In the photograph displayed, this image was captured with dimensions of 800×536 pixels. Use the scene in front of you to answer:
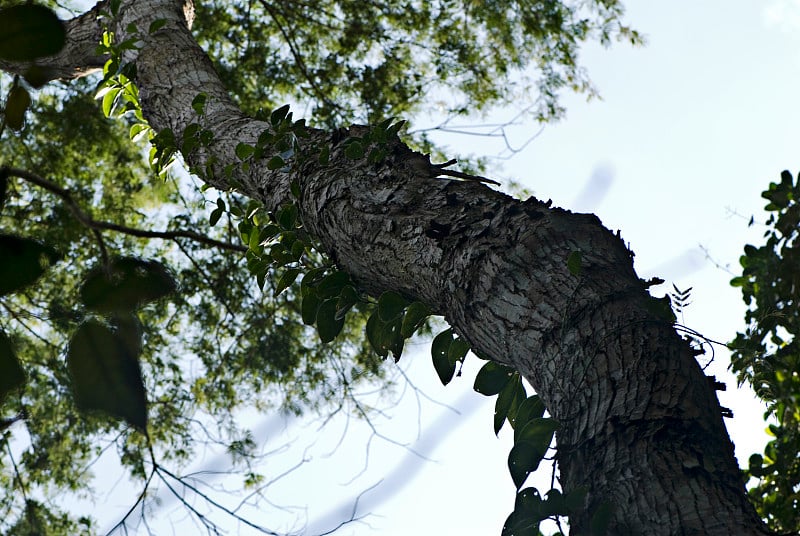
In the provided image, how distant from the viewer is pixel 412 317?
49.3 inches

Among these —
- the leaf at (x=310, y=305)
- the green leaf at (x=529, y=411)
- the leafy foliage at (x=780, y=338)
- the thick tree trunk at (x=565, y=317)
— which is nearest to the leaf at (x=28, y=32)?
the thick tree trunk at (x=565, y=317)

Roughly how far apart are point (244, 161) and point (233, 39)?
3.13m

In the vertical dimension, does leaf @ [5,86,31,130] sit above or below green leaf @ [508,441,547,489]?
above

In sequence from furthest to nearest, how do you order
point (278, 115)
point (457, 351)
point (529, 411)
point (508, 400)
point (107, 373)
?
1. point (278, 115)
2. point (457, 351)
3. point (508, 400)
4. point (529, 411)
5. point (107, 373)

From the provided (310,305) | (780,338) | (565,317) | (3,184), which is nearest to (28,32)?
(3,184)

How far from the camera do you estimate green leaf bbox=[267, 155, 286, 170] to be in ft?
4.62

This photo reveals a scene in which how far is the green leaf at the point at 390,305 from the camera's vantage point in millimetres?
1218

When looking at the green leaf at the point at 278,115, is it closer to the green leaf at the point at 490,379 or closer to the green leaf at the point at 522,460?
the green leaf at the point at 490,379

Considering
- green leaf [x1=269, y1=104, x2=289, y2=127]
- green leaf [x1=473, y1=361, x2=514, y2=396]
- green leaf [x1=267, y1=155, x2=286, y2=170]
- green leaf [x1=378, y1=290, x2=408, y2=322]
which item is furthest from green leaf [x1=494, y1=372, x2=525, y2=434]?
green leaf [x1=269, y1=104, x2=289, y2=127]

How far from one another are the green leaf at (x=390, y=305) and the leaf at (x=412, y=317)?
2 centimetres

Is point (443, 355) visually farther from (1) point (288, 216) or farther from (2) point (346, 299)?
(1) point (288, 216)

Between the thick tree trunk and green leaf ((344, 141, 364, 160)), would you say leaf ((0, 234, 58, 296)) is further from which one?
green leaf ((344, 141, 364, 160))

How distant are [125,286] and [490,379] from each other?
35.5 inches

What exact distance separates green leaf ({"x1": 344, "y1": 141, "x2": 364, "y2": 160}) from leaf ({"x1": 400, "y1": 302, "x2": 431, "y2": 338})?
0.90 ft
